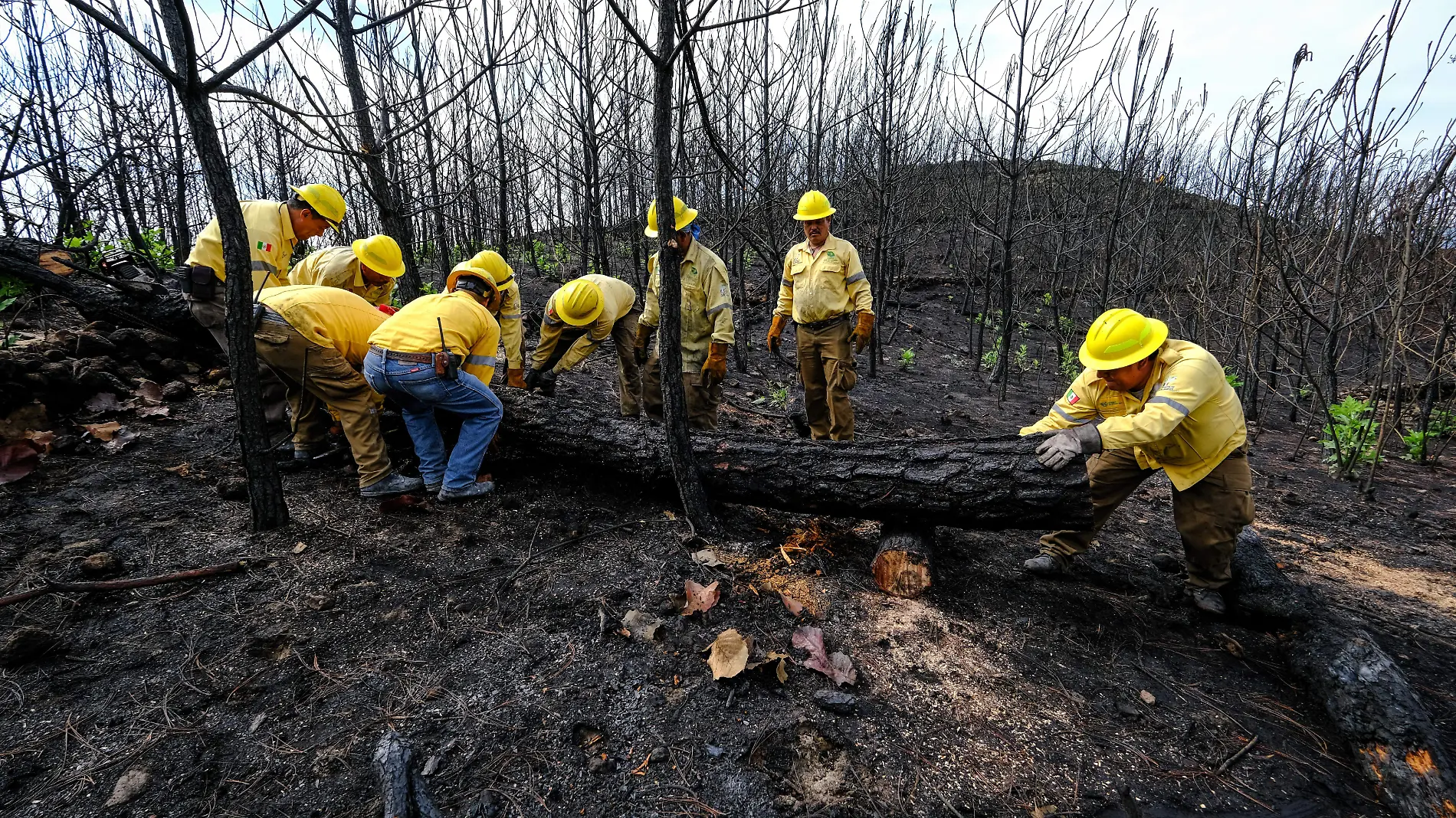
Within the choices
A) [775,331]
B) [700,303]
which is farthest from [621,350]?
[775,331]

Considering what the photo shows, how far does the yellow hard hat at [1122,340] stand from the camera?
277 centimetres

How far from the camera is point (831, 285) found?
470 cm

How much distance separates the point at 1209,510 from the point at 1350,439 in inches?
180

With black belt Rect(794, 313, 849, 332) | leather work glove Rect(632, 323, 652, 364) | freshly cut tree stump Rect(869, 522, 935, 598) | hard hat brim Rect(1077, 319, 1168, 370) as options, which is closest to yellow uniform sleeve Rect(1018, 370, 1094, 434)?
hard hat brim Rect(1077, 319, 1168, 370)

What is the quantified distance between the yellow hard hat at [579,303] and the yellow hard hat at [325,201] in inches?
61.1

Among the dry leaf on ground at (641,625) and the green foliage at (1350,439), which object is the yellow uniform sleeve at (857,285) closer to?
the dry leaf on ground at (641,625)

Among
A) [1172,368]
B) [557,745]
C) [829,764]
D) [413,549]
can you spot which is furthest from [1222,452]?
[413,549]

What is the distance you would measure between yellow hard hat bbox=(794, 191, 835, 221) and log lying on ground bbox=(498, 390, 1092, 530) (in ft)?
7.32

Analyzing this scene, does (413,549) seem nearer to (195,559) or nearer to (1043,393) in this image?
(195,559)

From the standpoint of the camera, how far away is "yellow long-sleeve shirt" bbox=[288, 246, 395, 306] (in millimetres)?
4461

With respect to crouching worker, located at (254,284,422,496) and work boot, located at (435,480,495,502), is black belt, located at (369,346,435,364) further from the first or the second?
work boot, located at (435,480,495,502)

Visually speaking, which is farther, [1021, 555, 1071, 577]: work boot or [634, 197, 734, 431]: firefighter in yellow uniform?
[634, 197, 734, 431]: firefighter in yellow uniform

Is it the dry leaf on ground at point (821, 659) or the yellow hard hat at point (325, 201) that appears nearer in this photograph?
the dry leaf on ground at point (821, 659)

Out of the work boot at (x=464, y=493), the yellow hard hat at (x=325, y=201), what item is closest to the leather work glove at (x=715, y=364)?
the work boot at (x=464, y=493)
